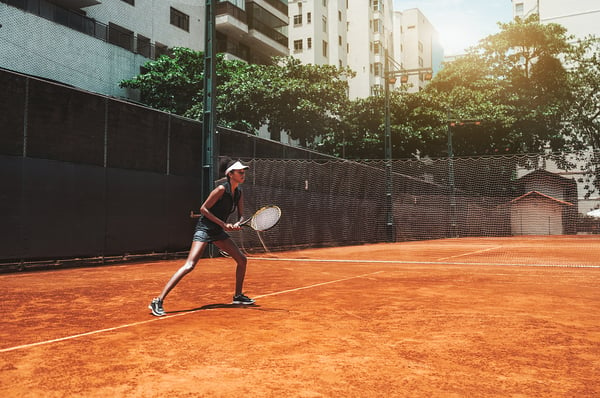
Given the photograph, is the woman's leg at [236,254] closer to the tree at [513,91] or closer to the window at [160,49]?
the window at [160,49]

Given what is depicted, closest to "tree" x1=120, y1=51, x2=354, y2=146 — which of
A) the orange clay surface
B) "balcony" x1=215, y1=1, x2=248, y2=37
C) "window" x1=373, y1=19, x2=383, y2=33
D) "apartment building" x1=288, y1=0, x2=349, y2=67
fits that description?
"balcony" x1=215, y1=1, x2=248, y2=37

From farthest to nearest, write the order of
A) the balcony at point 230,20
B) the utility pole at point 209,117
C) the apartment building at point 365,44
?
1. the apartment building at point 365,44
2. the balcony at point 230,20
3. the utility pole at point 209,117

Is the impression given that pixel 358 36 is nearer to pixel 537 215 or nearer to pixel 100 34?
pixel 537 215

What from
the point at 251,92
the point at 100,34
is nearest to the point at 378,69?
the point at 251,92

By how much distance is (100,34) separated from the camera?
28.4m

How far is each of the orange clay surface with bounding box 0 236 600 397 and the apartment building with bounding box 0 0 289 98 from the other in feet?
60.8

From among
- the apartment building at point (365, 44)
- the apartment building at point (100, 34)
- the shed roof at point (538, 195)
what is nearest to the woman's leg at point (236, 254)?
the apartment building at point (100, 34)

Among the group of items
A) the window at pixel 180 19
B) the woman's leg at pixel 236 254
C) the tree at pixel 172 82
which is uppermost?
the window at pixel 180 19

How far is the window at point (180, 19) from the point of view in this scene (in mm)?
34781

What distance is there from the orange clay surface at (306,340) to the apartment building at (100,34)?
18.5 metres

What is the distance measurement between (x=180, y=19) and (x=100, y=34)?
324 inches

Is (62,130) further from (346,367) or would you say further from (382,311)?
(346,367)

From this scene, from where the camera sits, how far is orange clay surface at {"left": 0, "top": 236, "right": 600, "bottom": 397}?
335 cm

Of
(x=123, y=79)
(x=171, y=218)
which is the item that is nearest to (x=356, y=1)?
(x=123, y=79)
